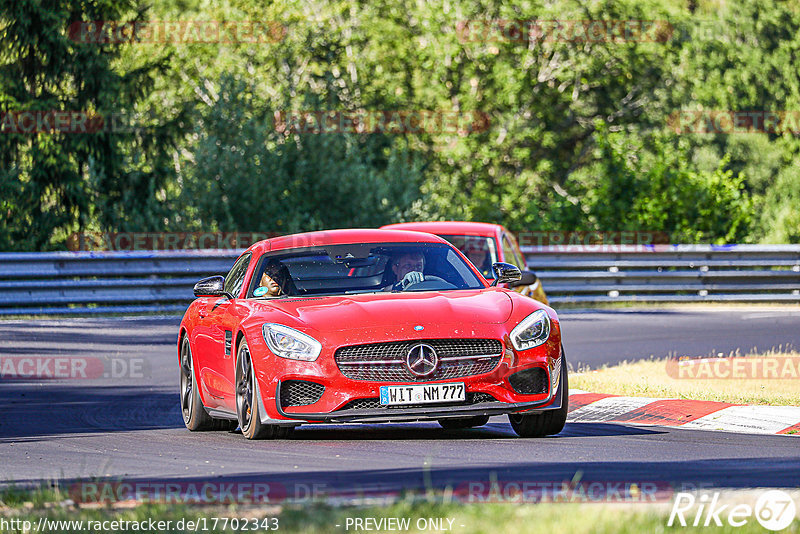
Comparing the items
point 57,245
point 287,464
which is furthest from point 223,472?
point 57,245

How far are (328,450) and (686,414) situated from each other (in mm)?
3448

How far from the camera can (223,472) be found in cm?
762

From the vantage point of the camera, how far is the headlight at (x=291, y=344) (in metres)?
8.98

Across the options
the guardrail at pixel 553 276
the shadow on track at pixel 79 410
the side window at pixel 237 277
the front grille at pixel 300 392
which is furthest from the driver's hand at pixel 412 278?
the guardrail at pixel 553 276

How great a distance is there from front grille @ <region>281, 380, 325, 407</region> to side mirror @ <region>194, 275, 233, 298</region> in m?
1.76

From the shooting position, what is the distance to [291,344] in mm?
9055

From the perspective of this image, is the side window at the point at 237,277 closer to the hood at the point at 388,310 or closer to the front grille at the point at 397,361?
the hood at the point at 388,310

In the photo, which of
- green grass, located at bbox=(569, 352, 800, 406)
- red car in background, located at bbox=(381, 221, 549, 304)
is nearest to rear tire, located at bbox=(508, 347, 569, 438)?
green grass, located at bbox=(569, 352, 800, 406)

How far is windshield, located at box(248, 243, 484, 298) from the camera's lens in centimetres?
1014

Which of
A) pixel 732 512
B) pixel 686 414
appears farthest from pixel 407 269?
pixel 732 512

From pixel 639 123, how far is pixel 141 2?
73.3 feet

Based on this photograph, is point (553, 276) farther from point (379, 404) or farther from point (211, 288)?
point (379, 404)

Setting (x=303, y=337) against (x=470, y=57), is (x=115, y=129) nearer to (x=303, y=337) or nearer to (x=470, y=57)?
(x=470, y=57)

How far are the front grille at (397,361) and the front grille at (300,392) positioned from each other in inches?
8.5
